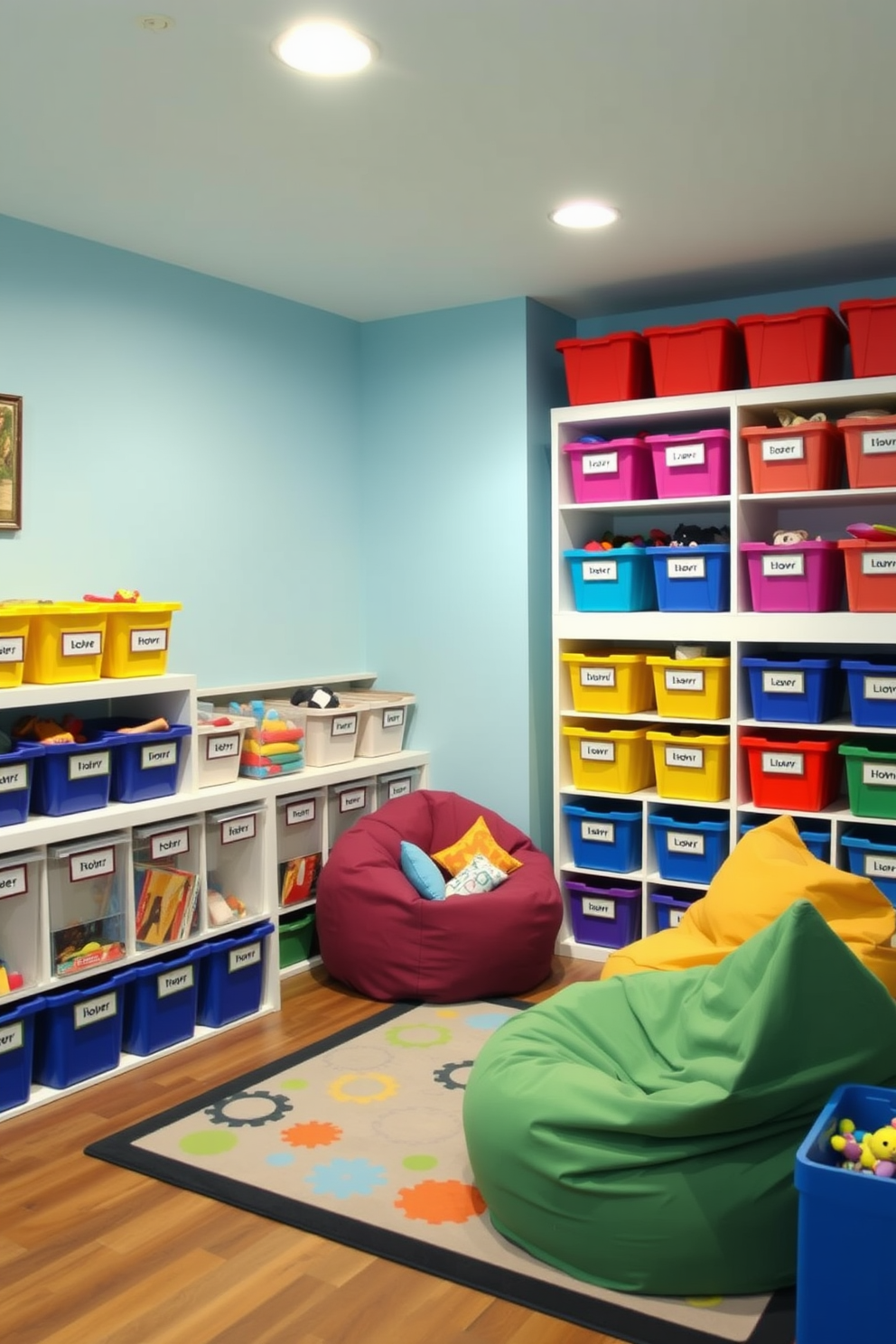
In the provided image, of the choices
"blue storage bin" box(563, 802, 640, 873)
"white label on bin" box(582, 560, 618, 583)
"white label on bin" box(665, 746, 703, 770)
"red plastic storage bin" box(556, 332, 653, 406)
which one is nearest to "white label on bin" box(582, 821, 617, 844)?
"blue storage bin" box(563, 802, 640, 873)

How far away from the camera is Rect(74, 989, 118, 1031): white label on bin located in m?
3.29

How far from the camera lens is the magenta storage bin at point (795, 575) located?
3926 millimetres

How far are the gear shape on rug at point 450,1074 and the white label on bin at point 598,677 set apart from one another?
150cm

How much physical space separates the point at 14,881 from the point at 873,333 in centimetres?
302

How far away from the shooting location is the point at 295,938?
14.1 ft

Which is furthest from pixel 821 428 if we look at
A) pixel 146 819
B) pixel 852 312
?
pixel 146 819

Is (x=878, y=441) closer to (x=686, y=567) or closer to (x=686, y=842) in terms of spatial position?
(x=686, y=567)

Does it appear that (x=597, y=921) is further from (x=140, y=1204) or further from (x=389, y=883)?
(x=140, y=1204)

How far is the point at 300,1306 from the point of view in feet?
7.57

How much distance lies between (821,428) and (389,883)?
203 centimetres

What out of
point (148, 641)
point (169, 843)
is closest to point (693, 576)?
point (148, 641)

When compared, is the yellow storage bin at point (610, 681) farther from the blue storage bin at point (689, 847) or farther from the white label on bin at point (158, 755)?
the white label on bin at point (158, 755)

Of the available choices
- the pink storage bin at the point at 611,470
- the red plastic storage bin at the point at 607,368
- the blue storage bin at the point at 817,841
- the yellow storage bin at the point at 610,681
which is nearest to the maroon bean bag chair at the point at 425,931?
the yellow storage bin at the point at 610,681

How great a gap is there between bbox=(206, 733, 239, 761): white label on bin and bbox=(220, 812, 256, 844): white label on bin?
8.0 inches
